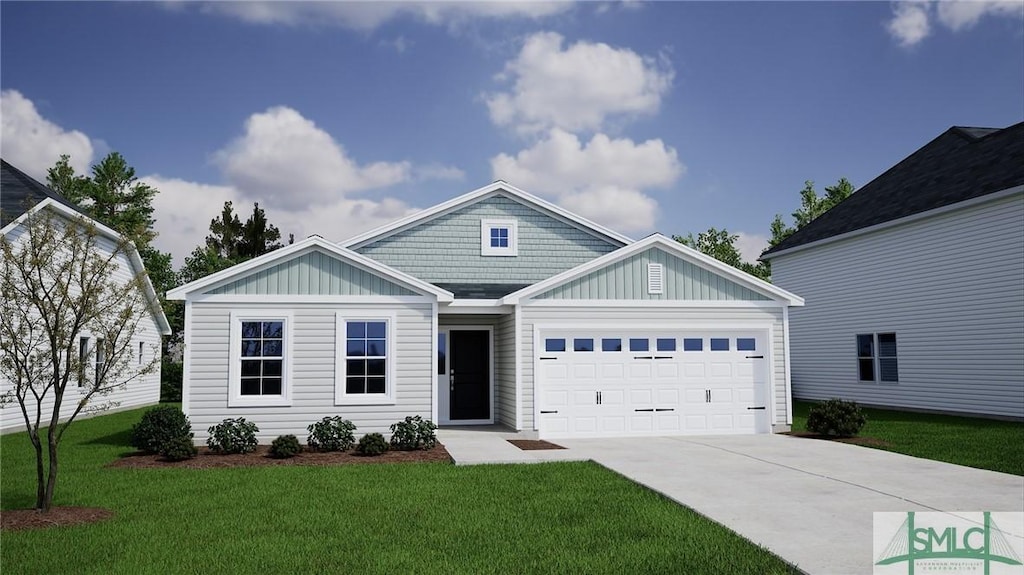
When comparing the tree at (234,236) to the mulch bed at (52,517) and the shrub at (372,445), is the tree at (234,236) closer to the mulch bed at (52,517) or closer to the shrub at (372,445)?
the shrub at (372,445)

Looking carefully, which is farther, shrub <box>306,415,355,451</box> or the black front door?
the black front door

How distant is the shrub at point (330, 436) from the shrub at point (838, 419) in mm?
9765

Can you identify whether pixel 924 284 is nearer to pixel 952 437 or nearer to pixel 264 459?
pixel 952 437

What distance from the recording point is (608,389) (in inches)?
629

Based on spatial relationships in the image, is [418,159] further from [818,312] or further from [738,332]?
[818,312]

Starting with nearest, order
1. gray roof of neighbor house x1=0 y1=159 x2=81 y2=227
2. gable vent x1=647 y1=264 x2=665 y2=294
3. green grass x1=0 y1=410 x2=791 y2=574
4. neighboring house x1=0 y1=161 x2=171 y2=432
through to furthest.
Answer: green grass x1=0 y1=410 x2=791 y2=574 < gable vent x1=647 y1=264 x2=665 y2=294 < neighboring house x1=0 y1=161 x2=171 y2=432 < gray roof of neighbor house x1=0 y1=159 x2=81 y2=227

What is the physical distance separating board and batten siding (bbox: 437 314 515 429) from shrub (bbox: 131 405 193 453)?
6402 mm

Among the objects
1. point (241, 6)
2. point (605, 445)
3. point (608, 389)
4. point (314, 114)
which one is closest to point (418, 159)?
point (314, 114)

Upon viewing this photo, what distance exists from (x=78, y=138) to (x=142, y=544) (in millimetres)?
35794

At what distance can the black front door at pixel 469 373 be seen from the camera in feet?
59.5

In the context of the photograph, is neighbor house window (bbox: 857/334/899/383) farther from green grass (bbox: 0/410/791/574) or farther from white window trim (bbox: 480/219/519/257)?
green grass (bbox: 0/410/791/574)

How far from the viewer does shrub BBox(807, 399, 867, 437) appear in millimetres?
15133

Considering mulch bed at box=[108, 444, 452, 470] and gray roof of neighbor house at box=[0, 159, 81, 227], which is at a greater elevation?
gray roof of neighbor house at box=[0, 159, 81, 227]

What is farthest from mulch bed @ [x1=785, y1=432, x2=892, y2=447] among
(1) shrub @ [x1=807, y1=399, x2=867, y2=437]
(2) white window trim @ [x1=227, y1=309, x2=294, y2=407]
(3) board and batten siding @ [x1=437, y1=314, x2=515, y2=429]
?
(2) white window trim @ [x1=227, y1=309, x2=294, y2=407]
